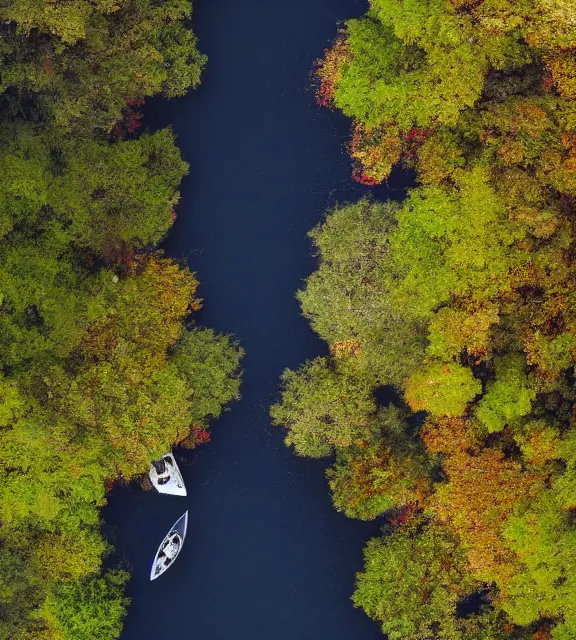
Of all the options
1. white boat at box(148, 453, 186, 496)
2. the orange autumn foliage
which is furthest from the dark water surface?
the orange autumn foliage

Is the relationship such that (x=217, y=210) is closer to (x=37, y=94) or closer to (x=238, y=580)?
(x=37, y=94)

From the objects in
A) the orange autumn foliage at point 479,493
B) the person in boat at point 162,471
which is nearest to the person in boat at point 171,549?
the person in boat at point 162,471

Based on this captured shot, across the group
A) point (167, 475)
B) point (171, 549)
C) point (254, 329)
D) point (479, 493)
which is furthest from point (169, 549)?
Answer: point (479, 493)

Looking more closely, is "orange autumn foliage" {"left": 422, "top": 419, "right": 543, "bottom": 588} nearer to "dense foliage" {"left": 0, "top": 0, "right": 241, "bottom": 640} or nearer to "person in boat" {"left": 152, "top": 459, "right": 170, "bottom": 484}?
"dense foliage" {"left": 0, "top": 0, "right": 241, "bottom": 640}

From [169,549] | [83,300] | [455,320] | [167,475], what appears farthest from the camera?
[169,549]

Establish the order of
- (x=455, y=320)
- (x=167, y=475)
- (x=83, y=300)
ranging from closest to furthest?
(x=455, y=320) → (x=83, y=300) → (x=167, y=475)

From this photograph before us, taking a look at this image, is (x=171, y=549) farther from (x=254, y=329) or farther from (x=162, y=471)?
(x=254, y=329)
